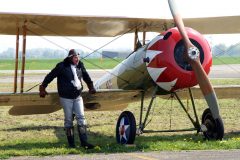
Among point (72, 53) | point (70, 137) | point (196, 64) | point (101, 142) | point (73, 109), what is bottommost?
point (101, 142)

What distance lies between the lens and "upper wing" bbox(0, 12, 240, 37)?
10.3 meters

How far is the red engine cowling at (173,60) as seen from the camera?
894cm

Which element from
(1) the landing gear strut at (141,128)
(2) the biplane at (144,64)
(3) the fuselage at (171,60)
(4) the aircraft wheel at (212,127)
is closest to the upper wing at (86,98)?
(2) the biplane at (144,64)

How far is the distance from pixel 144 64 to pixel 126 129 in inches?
50.1

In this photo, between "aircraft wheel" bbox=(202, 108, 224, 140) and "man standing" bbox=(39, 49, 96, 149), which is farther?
"aircraft wheel" bbox=(202, 108, 224, 140)

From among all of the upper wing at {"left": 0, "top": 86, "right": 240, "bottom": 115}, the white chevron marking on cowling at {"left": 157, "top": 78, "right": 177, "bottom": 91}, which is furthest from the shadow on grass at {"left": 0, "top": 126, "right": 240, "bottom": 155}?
the white chevron marking on cowling at {"left": 157, "top": 78, "right": 177, "bottom": 91}

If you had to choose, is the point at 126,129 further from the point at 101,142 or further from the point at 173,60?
the point at 173,60

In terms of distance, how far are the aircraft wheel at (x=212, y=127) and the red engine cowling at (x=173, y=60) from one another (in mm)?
898

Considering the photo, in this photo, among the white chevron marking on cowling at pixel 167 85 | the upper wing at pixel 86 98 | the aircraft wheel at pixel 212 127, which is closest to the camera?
the white chevron marking on cowling at pixel 167 85

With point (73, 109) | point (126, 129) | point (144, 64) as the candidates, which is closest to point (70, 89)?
point (73, 109)

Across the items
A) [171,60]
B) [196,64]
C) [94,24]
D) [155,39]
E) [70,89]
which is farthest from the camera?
[94,24]

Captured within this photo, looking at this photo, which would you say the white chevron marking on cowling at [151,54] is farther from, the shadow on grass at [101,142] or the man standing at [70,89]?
the shadow on grass at [101,142]

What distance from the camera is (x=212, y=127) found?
9633mm

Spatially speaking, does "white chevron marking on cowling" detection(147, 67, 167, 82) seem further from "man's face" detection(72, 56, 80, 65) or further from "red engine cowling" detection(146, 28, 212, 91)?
"man's face" detection(72, 56, 80, 65)
